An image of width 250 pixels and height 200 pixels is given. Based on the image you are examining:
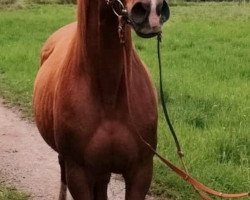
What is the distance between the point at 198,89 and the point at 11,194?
3956 mm

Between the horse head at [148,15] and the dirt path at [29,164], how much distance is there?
2.96 m

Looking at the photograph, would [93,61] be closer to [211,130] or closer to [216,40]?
[211,130]

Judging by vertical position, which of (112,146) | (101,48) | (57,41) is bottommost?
(112,146)

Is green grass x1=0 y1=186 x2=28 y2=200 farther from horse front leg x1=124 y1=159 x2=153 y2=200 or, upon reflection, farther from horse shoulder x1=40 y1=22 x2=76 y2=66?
horse front leg x1=124 y1=159 x2=153 y2=200

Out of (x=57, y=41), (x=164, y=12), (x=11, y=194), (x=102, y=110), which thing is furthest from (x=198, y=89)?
(x=164, y=12)

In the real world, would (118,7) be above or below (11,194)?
above

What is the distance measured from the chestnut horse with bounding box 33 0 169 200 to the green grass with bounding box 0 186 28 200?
1.93 metres

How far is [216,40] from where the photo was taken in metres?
14.7

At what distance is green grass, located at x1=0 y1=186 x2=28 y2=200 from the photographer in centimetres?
562

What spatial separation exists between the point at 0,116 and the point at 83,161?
525cm

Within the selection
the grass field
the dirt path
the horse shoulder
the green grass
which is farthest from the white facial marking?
the green grass

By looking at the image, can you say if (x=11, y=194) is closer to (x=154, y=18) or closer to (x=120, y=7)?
(x=120, y=7)

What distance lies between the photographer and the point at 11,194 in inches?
225

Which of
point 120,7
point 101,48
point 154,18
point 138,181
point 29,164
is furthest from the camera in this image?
point 29,164
